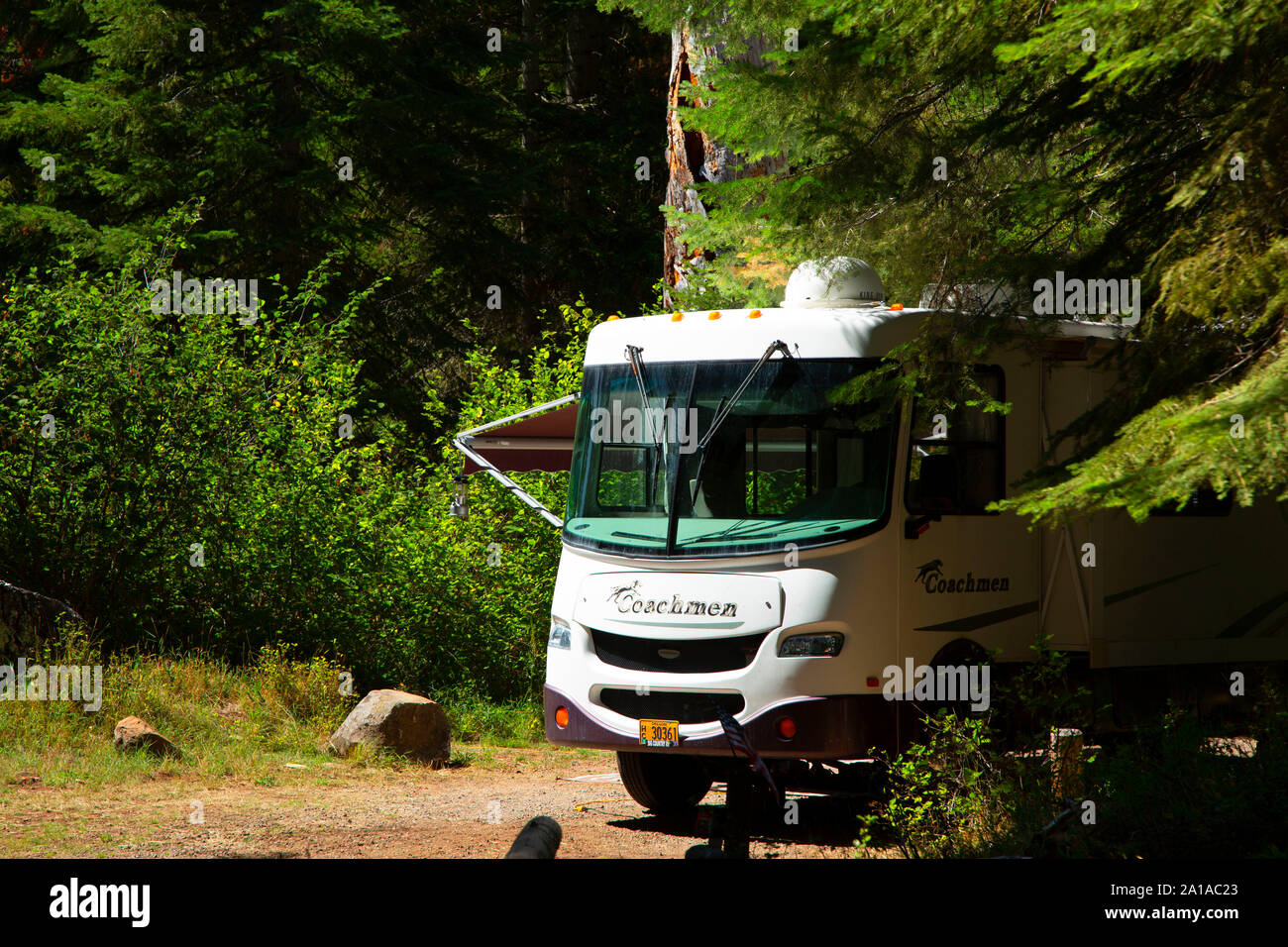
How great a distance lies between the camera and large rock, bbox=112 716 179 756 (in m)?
10.9

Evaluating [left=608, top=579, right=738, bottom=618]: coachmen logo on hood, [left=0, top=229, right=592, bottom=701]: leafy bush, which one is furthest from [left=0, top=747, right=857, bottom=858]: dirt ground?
[left=0, top=229, right=592, bottom=701]: leafy bush

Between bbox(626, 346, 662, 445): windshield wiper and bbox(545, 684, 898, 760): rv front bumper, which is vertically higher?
bbox(626, 346, 662, 445): windshield wiper

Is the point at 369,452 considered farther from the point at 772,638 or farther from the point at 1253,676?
the point at 1253,676

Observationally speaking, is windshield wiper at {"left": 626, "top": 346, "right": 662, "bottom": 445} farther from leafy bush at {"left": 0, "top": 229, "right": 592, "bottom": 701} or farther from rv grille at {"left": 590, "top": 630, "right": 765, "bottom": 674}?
leafy bush at {"left": 0, "top": 229, "right": 592, "bottom": 701}

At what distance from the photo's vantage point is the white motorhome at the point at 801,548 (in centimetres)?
836

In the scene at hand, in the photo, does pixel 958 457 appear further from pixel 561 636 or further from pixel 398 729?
pixel 398 729

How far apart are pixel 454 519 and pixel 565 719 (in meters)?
5.73

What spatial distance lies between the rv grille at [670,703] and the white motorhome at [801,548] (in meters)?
0.01

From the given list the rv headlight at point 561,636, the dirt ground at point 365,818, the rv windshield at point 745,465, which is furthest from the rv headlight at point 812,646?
the rv headlight at point 561,636

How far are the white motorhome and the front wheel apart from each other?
0.02 metres

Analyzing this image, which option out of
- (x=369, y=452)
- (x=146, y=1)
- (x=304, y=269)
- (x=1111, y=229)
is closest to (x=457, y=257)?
(x=304, y=269)

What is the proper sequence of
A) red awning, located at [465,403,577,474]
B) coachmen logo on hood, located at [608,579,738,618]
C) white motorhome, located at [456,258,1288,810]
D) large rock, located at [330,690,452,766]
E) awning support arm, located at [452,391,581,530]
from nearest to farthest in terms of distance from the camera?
1. white motorhome, located at [456,258,1288,810]
2. coachmen logo on hood, located at [608,579,738,618]
3. awning support arm, located at [452,391,581,530]
4. large rock, located at [330,690,452,766]
5. red awning, located at [465,403,577,474]

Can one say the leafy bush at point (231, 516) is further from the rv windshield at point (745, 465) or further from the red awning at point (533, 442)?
the rv windshield at point (745, 465)
